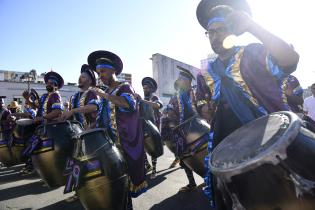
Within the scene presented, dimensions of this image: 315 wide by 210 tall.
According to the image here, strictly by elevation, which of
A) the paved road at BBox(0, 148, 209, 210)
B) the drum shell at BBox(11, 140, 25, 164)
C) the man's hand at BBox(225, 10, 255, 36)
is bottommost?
the paved road at BBox(0, 148, 209, 210)

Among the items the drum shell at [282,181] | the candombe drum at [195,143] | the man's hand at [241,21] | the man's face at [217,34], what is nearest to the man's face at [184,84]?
the candombe drum at [195,143]

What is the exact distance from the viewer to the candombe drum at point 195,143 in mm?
3971

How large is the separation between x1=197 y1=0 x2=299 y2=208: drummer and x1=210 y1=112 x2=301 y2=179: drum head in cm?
35

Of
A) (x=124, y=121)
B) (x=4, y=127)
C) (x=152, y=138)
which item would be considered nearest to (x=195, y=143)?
(x=124, y=121)

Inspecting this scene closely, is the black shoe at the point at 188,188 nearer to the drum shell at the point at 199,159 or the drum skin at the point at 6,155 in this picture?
the drum shell at the point at 199,159

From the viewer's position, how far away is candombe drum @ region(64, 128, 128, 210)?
3.12 meters

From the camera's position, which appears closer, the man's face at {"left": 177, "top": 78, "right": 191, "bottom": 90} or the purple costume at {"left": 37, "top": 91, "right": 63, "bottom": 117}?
the man's face at {"left": 177, "top": 78, "right": 191, "bottom": 90}

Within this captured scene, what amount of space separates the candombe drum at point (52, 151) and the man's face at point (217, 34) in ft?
Answer: 8.19

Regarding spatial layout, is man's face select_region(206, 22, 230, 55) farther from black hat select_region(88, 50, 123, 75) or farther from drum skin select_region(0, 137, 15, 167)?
drum skin select_region(0, 137, 15, 167)

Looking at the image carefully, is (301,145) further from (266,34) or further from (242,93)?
(242,93)

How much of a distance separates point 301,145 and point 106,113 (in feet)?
Result: 9.44

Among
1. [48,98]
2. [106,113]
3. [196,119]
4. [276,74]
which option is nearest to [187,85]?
[196,119]

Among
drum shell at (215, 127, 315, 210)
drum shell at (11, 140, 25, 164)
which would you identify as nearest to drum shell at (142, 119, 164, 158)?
drum shell at (11, 140, 25, 164)

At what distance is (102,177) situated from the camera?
3.14 m
